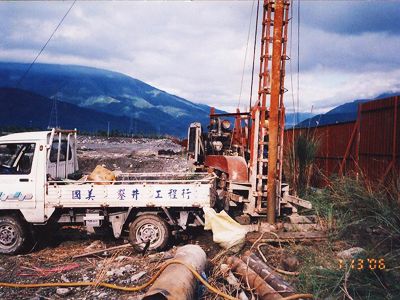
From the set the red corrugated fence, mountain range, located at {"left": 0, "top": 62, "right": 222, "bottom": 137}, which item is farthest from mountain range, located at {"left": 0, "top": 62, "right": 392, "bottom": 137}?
the red corrugated fence

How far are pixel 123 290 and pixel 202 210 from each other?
89.0 inches

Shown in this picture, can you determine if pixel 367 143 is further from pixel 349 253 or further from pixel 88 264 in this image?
pixel 88 264

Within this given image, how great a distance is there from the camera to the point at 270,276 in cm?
462

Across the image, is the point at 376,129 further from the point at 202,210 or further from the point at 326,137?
the point at 202,210

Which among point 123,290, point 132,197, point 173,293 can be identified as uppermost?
point 132,197

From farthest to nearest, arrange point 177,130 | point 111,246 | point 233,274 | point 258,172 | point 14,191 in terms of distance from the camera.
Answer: point 177,130 < point 258,172 < point 111,246 < point 14,191 < point 233,274

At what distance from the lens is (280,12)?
736cm

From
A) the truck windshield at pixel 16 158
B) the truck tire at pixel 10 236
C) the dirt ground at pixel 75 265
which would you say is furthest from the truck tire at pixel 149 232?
the truck windshield at pixel 16 158

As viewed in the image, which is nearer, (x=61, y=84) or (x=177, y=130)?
(x=177, y=130)

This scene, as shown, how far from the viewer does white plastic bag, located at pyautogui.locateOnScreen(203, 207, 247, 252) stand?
600cm

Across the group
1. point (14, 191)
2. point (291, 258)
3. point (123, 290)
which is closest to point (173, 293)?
point (123, 290)

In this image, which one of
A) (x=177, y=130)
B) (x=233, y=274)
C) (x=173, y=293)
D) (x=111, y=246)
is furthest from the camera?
(x=177, y=130)

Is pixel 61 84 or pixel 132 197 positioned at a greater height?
pixel 61 84
